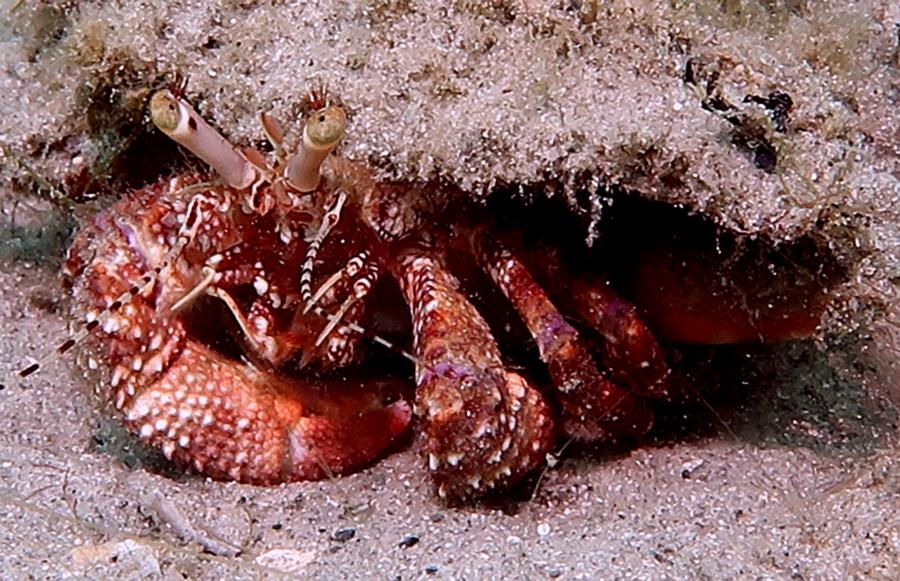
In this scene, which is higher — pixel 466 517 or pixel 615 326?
pixel 615 326

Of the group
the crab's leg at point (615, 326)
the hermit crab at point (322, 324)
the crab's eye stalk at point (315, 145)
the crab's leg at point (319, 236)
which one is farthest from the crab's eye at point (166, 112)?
the crab's leg at point (615, 326)

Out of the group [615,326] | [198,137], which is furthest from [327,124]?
[615,326]

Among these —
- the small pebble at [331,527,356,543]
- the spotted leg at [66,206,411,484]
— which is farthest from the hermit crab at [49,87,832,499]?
the small pebble at [331,527,356,543]

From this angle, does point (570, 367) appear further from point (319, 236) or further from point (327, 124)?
point (327, 124)

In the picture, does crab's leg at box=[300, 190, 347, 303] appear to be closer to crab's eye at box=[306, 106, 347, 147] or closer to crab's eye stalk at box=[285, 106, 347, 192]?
crab's eye stalk at box=[285, 106, 347, 192]

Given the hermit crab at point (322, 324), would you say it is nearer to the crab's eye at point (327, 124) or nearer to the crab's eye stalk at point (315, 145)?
the crab's eye stalk at point (315, 145)

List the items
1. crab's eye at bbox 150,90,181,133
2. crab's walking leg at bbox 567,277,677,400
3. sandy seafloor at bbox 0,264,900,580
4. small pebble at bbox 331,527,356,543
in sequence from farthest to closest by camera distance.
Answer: crab's walking leg at bbox 567,277,677,400
small pebble at bbox 331,527,356,543
crab's eye at bbox 150,90,181,133
sandy seafloor at bbox 0,264,900,580

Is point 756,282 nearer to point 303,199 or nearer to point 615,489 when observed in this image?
point 615,489
